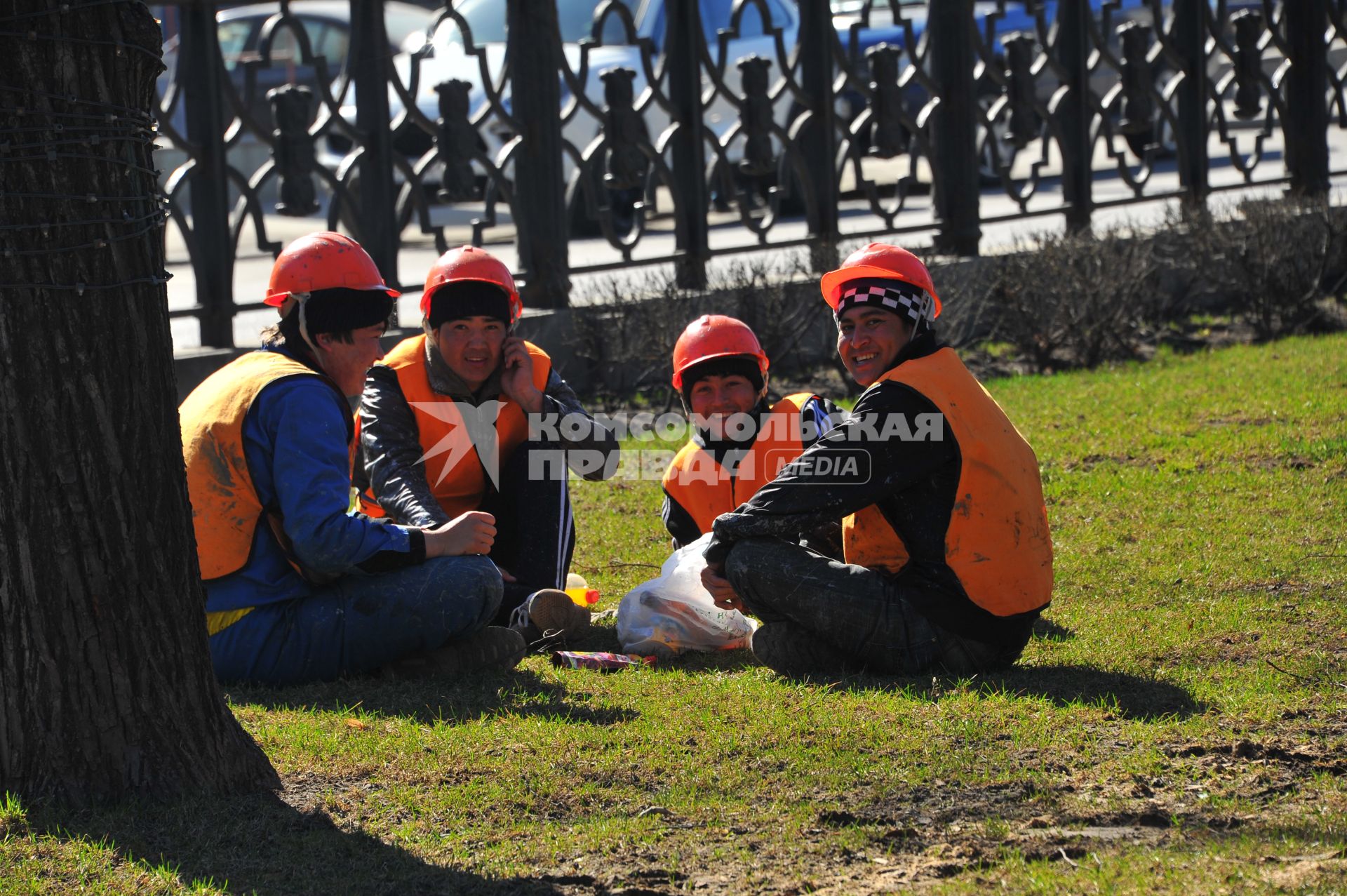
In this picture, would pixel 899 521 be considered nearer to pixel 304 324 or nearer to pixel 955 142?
pixel 304 324

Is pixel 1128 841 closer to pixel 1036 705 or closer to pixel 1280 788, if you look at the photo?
pixel 1280 788

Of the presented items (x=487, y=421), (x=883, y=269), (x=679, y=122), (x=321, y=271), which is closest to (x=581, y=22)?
(x=679, y=122)

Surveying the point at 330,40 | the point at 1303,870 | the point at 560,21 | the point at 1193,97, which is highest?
the point at 330,40

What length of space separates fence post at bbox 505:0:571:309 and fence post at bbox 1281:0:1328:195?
278 inches

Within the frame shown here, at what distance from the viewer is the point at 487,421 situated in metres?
5.79

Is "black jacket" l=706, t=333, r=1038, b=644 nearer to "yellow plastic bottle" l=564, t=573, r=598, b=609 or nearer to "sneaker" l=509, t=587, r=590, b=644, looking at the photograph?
"sneaker" l=509, t=587, r=590, b=644

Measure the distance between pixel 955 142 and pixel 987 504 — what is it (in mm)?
6887

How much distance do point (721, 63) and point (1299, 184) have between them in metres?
6.10

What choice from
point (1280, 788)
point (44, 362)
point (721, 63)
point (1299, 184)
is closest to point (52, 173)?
point (44, 362)

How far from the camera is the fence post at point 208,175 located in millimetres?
8562

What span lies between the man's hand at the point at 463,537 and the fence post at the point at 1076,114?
7.53 meters

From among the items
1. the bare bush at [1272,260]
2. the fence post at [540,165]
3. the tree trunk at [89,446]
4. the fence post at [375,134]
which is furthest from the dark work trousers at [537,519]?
the bare bush at [1272,260]

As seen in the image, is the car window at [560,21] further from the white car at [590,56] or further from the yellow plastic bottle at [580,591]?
the yellow plastic bottle at [580,591]

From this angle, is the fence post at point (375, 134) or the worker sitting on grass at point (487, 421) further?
the fence post at point (375, 134)
